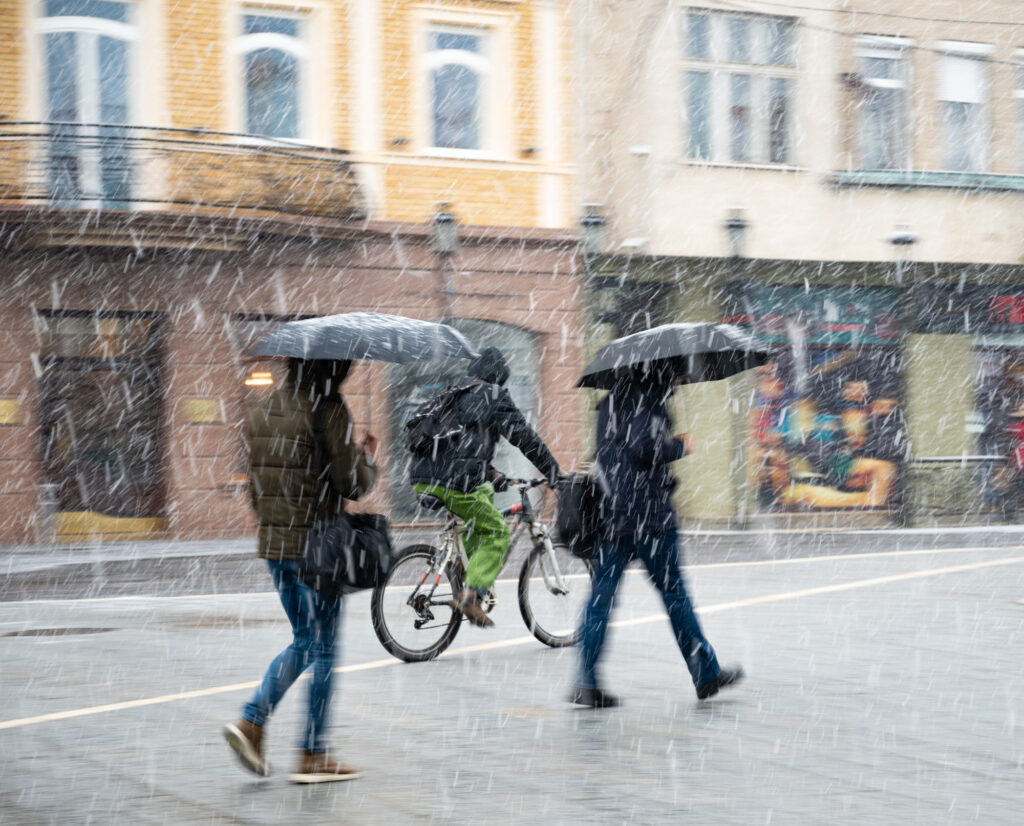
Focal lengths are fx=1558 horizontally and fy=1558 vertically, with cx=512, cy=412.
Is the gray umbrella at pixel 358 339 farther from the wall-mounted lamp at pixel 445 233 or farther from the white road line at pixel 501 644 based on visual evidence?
the wall-mounted lamp at pixel 445 233

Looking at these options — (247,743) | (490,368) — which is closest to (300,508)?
(247,743)

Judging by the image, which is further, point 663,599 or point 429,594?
point 429,594

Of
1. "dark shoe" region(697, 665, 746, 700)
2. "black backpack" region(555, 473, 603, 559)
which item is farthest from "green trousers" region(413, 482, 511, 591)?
"dark shoe" region(697, 665, 746, 700)

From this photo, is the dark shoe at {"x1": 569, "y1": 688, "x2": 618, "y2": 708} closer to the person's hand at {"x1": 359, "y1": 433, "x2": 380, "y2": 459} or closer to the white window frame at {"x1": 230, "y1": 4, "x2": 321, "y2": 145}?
the person's hand at {"x1": 359, "y1": 433, "x2": 380, "y2": 459}

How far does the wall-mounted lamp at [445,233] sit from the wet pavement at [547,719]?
8904 millimetres

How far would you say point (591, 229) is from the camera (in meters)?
21.0

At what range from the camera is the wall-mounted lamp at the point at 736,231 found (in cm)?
2142

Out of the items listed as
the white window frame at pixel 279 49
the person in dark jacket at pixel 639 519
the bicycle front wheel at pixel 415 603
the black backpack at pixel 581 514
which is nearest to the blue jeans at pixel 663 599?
the person in dark jacket at pixel 639 519

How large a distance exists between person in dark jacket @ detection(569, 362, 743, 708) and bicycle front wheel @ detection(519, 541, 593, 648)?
70.5 inches

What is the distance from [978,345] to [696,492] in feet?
16.3

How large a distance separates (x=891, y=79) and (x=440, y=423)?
635 inches

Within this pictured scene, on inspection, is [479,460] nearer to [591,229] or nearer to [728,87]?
[591,229]

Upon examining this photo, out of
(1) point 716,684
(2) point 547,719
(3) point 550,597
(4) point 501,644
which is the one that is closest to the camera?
(2) point 547,719

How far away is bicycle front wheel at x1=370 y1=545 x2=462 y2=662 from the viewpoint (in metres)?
8.42
